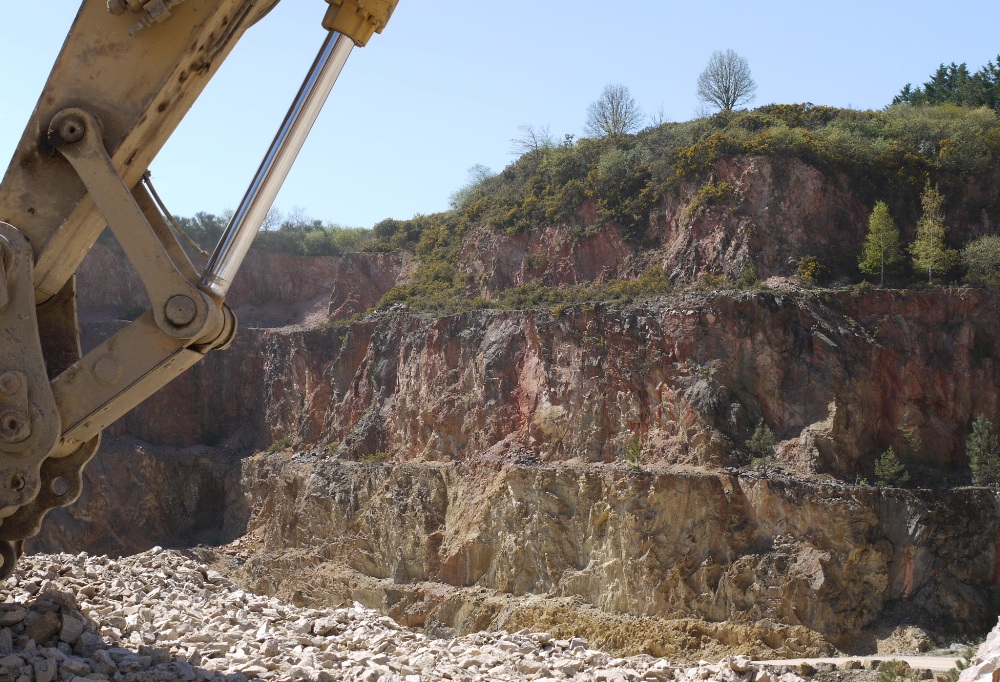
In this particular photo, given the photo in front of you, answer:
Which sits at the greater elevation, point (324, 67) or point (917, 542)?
point (324, 67)

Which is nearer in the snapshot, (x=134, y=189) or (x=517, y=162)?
(x=134, y=189)

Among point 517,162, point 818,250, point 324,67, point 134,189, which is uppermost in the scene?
point 517,162

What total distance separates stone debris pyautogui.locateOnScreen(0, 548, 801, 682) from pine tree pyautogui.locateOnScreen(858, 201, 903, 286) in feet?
65.2

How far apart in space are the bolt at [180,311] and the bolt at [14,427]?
3.97ft

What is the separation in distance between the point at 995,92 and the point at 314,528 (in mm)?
31051

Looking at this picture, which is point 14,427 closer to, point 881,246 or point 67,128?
point 67,128

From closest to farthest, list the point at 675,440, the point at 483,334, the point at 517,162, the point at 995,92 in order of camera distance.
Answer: the point at 675,440, the point at 483,334, the point at 995,92, the point at 517,162

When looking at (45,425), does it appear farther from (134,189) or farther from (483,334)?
(483,334)

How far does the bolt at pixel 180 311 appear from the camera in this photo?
7547mm

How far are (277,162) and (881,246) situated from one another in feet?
85.3

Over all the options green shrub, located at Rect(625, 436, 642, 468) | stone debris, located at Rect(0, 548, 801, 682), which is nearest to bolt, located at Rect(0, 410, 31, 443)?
stone debris, located at Rect(0, 548, 801, 682)

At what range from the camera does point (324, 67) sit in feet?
26.6

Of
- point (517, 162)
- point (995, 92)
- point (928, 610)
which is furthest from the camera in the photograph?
point (517, 162)

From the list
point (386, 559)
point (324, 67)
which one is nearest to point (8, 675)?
point (324, 67)
